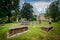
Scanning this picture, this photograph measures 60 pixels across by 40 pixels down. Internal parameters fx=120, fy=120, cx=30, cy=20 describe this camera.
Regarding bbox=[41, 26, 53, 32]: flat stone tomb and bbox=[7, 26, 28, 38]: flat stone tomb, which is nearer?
bbox=[7, 26, 28, 38]: flat stone tomb

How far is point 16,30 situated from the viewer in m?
2.94

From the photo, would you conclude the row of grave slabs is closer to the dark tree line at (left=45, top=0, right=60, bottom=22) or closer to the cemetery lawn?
the cemetery lawn

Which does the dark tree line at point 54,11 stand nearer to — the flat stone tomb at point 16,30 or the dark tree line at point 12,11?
the dark tree line at point 12,11

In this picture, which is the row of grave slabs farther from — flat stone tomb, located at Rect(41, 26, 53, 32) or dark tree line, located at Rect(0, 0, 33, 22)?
dark tree line, located at Rect(0, 0, 33, 22)

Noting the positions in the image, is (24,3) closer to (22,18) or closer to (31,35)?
(22,18)

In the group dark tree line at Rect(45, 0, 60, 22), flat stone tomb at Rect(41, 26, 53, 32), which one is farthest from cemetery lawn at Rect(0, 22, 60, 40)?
dark tree line at Rect(45, 0, 60, 22)

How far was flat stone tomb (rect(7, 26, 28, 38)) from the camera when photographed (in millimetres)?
2880

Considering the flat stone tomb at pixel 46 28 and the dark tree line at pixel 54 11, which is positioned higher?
the dark tree line at pixel 54 11

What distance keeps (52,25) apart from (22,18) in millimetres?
773

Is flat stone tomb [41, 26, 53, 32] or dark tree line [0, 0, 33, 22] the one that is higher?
dark tree line [0, 0, 33, 22]

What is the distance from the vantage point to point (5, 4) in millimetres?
2998

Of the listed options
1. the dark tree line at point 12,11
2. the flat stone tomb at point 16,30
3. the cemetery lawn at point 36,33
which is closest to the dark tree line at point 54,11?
the cemetery lawn at point 36,33

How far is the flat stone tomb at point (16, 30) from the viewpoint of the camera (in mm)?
2880

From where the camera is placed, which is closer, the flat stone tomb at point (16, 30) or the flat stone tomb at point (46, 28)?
the flat stone tomb at point (16, 30)
